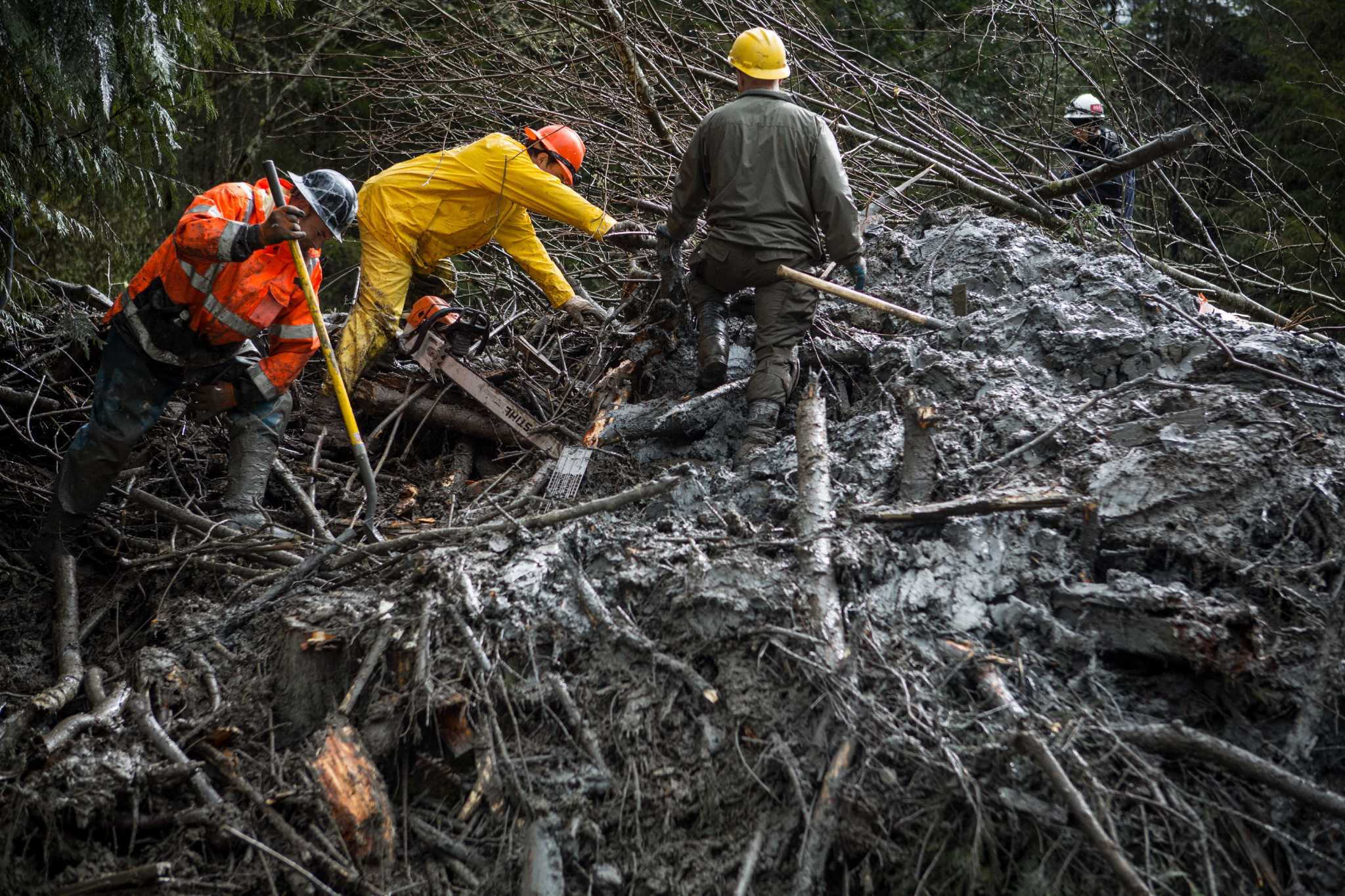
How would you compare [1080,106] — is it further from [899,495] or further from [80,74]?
[80,74]

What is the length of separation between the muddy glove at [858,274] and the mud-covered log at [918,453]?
3.12ft

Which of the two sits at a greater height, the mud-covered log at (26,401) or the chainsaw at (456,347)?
the chainsaw at (456,347)

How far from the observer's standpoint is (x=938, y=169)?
622 cm

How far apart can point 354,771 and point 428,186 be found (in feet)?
11.7

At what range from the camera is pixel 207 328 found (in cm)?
430

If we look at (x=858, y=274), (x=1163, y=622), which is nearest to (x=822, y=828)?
(x=1163, y=622)

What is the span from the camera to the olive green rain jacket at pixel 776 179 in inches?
170

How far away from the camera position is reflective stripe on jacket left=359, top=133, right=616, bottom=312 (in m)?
5.38

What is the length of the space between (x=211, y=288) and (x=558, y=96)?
135 inches

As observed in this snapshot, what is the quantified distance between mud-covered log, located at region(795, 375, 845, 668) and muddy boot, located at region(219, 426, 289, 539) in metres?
2.46

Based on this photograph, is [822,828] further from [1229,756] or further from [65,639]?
[65,639]

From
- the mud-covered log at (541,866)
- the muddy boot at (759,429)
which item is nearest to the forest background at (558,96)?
the muddy boot at (759,429)

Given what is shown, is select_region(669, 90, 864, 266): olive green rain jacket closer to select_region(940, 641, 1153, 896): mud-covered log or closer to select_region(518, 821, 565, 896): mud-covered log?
select_region(940, 641, 1153, 896): mud-covered log

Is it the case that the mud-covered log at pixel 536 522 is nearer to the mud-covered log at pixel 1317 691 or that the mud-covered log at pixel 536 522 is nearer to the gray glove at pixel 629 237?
the gray glove at pixel 629 237
